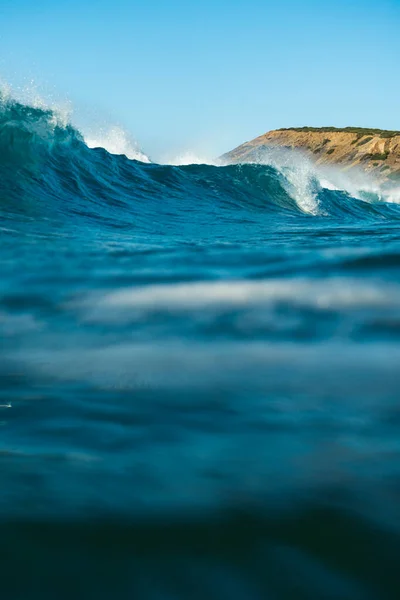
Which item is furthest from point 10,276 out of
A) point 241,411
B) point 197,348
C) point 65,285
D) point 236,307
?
point 241,411

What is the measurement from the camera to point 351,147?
7956cm

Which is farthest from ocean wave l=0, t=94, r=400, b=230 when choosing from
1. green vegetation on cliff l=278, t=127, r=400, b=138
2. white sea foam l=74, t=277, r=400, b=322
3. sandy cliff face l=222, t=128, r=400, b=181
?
green vegetation on cliff l=278, t=127, r=400, b=138

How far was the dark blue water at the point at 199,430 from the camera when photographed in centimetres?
75

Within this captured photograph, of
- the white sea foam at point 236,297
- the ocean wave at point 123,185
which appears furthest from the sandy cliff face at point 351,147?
the white sea foam at point 236,297

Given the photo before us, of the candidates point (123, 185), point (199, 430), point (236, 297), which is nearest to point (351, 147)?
point (123, 185)

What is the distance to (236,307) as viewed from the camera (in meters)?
2.42

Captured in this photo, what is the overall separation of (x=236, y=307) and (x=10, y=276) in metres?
1.20

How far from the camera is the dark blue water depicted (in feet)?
2.46

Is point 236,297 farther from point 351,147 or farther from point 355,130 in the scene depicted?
point 355,130

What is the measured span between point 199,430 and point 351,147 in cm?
8292

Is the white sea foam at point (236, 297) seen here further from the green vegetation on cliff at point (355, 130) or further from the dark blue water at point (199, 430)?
the green vegetation on cliff at point (355, 130)

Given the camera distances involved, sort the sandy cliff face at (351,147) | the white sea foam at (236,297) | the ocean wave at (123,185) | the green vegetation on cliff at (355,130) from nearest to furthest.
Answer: the white sea foam at (236,297) < the ocean wave at (123,185) < the sandy cliff face at (351,147) < the green vegetation on cliff at (355,130)

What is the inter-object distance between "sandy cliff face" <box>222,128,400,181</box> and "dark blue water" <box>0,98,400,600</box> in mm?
63016

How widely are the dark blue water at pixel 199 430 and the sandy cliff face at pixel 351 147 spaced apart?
6302cm
